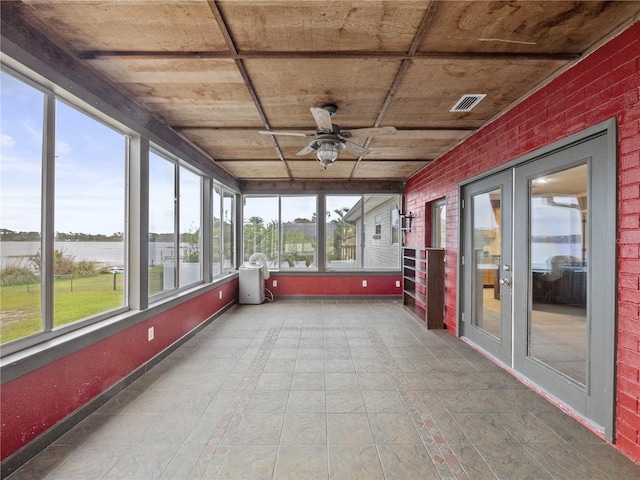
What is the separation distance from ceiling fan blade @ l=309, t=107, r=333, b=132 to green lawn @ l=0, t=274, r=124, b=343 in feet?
7.80

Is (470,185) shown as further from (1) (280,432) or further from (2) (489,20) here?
(1) (280,432)

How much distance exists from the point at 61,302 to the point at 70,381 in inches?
23.5

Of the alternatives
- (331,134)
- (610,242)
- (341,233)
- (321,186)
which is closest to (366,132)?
(331,134)

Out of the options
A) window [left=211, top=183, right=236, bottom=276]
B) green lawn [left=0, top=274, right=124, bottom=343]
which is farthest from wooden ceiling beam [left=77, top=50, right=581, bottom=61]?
window [left=211, top=183, right=236, bottom=276]

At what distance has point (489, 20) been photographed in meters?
1.84

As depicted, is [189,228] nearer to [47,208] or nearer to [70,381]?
[47,208]

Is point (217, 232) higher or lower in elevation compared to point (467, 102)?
lower

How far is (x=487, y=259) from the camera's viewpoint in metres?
3.63

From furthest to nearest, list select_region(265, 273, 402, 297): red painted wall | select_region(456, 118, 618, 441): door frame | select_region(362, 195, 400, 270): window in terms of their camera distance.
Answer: select_region(362, 195, 400, 270): window, select_region(265, 273, 402, 297): red painted wall, select_region(456, 118, 618, 441): door frame

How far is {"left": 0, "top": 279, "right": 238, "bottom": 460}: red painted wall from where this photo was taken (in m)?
1.80

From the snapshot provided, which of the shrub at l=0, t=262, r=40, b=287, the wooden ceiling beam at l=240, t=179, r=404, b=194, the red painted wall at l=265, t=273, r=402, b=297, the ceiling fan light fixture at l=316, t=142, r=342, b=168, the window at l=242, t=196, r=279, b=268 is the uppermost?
the wooden ceiling beam at l=240, t=179, r=404, b=194

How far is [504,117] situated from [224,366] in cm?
396

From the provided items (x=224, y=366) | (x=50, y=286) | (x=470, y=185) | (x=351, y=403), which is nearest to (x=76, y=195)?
(x=50, y=286)

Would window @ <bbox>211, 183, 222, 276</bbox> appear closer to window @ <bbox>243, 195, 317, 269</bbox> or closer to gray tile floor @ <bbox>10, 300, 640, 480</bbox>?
window @ <bbox>243, 195, 317, 269</bbox>
